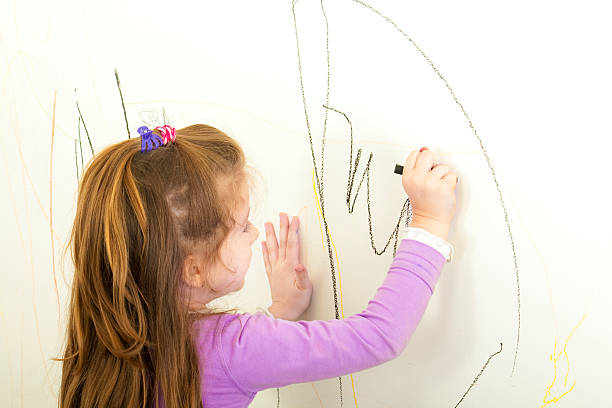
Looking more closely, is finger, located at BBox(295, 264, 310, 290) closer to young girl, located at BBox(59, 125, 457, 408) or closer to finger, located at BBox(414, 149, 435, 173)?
young girl, located at BBox(59, 125, 457, 408)

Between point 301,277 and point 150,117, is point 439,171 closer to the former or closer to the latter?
point 301,277

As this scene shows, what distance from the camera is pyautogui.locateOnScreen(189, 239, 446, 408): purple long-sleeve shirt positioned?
64cm

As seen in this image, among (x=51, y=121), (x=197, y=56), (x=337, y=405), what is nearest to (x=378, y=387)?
(x=337, y=405)

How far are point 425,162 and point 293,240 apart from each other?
25cm

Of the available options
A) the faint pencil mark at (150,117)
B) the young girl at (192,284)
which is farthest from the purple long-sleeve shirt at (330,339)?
the faint pencil mark at (150,117)

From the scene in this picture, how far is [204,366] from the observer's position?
68cm

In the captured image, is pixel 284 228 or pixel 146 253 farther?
pixel 284 228

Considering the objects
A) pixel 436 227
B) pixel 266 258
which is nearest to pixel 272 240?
pixel 266 258

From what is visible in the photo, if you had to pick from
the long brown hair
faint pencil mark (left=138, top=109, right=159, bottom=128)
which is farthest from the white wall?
the long brown hair

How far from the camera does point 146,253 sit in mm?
641

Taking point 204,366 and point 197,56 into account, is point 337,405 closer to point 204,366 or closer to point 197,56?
point 204,366

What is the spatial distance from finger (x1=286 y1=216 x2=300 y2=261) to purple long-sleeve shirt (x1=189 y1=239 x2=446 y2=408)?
158 mm

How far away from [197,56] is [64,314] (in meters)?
0.53

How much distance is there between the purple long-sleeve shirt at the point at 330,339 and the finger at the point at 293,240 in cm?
16
